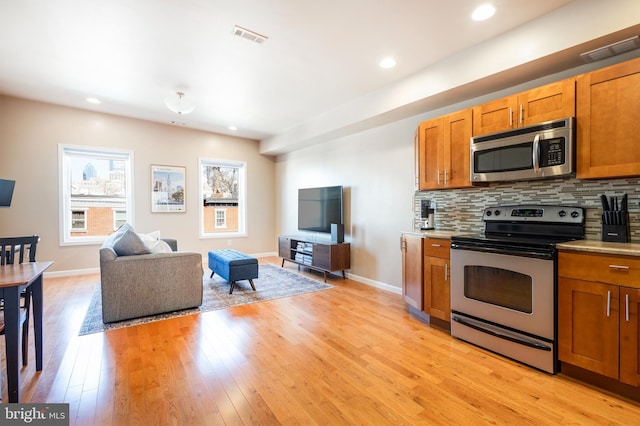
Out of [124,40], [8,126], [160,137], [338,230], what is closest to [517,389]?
[338,230]

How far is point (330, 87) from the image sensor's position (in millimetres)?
4027

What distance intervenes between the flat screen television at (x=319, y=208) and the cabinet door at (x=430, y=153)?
1909 millimetres

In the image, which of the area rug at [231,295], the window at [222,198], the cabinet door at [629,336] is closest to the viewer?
the cabinet door at [629,336]

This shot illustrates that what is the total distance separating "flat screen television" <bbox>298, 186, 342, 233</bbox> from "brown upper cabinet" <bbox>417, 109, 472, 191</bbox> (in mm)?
1944

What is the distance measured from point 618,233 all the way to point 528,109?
1176 mm

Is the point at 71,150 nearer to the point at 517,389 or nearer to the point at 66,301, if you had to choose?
the point at 66,301

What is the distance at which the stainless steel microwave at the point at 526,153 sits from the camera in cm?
227

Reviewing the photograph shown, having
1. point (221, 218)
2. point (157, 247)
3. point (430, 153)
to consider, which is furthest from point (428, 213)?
point (221, 218)

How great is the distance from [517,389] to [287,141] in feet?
17.5

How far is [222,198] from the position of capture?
683cm

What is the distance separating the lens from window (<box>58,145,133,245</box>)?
510 cm

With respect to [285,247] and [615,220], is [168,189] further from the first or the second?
[615,220]

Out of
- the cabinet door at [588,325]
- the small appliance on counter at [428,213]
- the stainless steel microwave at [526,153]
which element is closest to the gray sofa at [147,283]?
the small appliance on counter at [428,213]

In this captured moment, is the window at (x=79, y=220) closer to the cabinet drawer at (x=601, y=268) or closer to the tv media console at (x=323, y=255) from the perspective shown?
the tv media console at (x=323, y=255)
